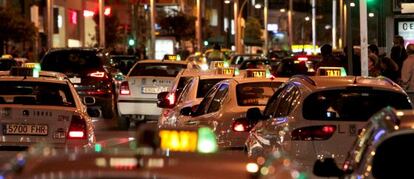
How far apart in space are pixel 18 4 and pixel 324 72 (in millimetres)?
38884

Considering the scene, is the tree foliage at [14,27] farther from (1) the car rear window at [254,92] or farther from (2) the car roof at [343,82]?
(2) the car roof at [343,82]

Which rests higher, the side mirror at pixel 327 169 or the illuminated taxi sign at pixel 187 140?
the illuminated taxi sign at pixel 187 140

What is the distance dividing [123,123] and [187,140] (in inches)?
704

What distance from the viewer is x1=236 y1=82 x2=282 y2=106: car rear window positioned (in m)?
12.8

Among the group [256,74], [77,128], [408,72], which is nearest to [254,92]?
[256,74]

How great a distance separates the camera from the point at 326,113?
902 centimetres

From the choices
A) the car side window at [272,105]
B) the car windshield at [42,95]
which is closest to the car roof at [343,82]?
the car side window at [272,105]

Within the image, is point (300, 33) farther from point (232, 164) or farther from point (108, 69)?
point (232, 164)

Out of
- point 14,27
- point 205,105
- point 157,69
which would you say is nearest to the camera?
point 205,105

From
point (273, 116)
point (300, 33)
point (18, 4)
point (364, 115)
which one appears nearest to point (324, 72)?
point (273, 116)

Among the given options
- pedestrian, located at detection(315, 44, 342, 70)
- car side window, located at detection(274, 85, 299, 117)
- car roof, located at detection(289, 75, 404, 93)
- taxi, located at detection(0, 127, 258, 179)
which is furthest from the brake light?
taxi, located at detection(0, 127, 258, 179)

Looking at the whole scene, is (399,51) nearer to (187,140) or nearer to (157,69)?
(157,69)

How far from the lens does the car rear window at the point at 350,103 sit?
9070 millimetres

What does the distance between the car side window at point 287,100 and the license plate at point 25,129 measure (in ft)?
9.82
